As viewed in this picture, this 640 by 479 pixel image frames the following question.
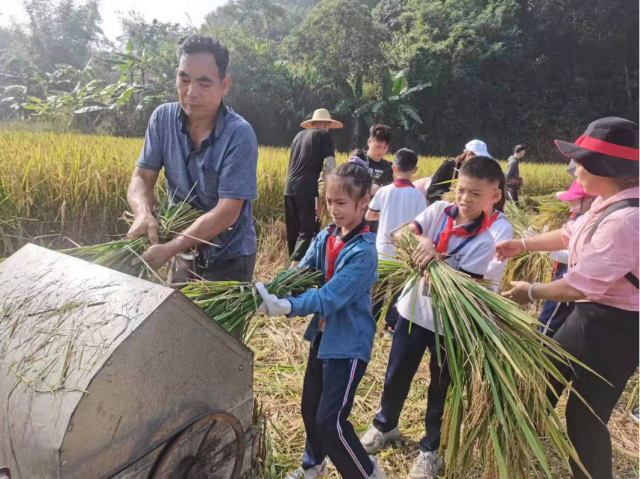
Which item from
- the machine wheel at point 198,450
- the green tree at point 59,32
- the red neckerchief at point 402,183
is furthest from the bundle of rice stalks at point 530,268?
the green tree at point 59,32

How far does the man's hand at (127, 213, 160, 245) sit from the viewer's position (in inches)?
62.9

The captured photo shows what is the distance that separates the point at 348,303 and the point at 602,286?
0.97 meters

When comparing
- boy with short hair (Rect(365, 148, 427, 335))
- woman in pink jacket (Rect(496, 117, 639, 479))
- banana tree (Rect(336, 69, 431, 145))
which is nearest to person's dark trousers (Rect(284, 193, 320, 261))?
boy with short hair (Rect(365, 148, 427, 335))

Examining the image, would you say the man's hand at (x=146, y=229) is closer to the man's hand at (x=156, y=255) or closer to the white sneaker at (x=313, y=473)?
the man's hand at (x=156, y=255)

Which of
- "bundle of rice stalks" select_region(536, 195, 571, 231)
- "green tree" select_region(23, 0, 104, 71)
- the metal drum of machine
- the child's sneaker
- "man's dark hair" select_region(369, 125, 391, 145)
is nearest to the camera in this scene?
the metal drum of machine

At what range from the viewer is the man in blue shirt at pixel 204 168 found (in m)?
1.69

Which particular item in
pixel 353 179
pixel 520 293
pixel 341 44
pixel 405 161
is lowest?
pixel 520 293

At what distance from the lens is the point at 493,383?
5.14 feet

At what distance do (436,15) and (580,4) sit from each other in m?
8.43

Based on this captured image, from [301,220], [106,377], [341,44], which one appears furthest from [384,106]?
[106,377]

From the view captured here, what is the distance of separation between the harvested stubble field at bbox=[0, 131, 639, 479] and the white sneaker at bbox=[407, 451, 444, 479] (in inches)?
3.9

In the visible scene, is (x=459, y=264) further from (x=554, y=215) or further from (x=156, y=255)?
(x=554, y=215)

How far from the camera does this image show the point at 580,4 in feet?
80.2

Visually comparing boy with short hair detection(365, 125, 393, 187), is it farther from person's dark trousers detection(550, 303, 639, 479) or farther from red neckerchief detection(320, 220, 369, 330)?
person's dark trousers detection(550, 303, 639, 479)
